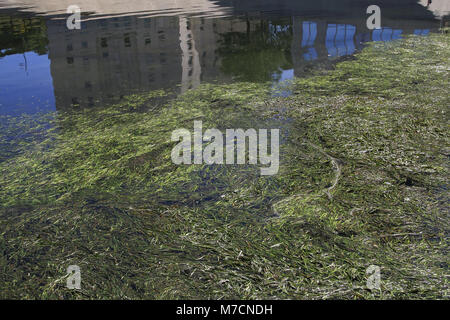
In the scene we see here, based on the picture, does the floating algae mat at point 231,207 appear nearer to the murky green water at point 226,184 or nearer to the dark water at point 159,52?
the murky green water at point 226,184

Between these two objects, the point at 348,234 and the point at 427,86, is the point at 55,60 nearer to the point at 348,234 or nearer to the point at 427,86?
the point at 427,86

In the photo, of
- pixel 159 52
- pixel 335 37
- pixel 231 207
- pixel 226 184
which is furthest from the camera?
pixel 159 52

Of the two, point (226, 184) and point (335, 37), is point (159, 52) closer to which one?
point (335, 37)

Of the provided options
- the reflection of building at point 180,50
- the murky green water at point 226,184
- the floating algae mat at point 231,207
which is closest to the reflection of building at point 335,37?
the reflection of building at point 180,50

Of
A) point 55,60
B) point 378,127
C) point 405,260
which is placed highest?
point 55,60

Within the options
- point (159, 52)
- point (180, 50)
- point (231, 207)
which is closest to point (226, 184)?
point (231, 207)

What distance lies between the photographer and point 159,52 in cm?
985

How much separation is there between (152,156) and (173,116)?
3.83 ft

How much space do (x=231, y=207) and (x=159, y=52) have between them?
7.94m

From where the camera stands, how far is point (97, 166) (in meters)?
3.45

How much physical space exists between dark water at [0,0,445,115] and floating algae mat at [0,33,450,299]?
1529mm

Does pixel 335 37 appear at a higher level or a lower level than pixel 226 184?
higher

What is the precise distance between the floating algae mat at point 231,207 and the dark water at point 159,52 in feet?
5.02

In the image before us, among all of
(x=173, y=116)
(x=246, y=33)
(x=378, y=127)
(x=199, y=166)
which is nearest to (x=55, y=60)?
(x=173, y=116)
